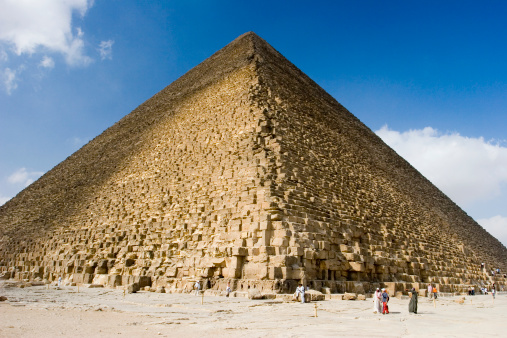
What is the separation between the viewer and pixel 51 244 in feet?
46.1

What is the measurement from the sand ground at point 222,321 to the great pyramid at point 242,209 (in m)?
1.62

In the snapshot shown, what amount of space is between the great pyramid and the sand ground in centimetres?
162

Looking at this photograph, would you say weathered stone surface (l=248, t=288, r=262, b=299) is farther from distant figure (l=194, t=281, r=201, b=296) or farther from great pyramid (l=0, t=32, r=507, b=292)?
distant figure (l=194, t=281, r=201, b=296)

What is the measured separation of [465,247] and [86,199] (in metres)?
17.3

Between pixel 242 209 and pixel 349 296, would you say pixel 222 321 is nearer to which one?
pixel 349 296

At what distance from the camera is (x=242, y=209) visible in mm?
9305

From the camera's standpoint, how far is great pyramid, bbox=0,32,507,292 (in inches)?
350

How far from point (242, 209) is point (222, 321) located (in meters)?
4.34

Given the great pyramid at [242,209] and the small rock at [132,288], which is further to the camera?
the small rock at [132,288]

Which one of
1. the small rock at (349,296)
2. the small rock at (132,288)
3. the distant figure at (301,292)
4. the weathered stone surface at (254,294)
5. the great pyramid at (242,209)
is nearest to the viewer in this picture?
the distant figure at (301,292)

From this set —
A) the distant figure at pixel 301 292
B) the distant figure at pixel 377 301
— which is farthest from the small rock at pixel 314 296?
the distant figure at pixel 377 301

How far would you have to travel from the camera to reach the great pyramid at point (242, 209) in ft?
29.2

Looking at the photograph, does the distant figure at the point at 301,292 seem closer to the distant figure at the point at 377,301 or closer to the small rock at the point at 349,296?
the distant figure at the point at 377,301

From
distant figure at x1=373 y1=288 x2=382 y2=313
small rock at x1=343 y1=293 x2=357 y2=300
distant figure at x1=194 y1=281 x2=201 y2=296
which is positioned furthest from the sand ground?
distant figure at x1=194 y1=281 x2=201 y2=296
